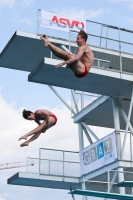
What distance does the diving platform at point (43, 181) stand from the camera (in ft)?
107

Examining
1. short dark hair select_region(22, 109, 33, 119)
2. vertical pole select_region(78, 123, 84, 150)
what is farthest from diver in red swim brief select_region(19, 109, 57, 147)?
vertical pole select_region(78, 123, 84, 150)

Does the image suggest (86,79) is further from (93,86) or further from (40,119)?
(40,119)

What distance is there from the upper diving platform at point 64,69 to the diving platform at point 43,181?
6338 mm

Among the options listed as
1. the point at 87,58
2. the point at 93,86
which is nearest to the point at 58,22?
the point at 93,86

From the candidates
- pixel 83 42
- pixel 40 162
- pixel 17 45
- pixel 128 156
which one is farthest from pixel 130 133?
pixel 83 42

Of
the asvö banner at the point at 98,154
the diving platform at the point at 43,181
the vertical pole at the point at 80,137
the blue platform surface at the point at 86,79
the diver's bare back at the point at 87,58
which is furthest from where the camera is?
the vertical pole at the point at 80,137

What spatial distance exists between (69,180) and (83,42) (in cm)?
2089

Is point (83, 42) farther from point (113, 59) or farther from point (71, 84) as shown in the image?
point (113, 59)

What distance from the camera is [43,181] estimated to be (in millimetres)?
33469

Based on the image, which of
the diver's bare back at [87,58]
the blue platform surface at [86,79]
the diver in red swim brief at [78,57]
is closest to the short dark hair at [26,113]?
the diver in red swim brief at [78,57]

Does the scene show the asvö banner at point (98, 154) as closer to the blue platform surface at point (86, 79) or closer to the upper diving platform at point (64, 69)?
the blue platform surface at point (86, 79)

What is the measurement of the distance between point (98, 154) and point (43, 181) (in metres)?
4.53

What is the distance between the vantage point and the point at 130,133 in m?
29.4

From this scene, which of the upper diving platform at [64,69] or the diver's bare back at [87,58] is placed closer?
the diver's bare back at [87,58]
